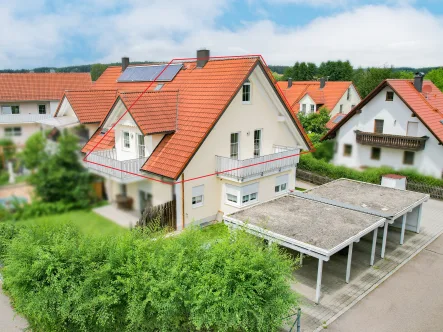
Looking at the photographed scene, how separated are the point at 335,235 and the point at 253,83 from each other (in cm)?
661

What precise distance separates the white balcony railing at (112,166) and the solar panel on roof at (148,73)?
905 cm

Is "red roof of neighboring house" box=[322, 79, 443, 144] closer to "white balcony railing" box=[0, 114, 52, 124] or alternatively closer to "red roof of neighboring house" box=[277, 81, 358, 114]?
"red roof of neighboring house" box=[277, 81, 358, 114]

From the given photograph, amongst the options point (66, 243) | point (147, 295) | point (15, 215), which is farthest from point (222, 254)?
point (15, 215)

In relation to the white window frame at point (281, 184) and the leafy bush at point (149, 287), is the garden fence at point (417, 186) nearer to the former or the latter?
the white window frame at point (281, 184)

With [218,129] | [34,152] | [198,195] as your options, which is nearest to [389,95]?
[218,129]

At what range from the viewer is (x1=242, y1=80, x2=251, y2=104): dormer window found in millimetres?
13262

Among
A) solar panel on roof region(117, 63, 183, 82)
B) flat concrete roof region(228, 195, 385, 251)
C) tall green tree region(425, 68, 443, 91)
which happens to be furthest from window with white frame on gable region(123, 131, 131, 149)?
tall green tree region(425, 68, 443, 91)

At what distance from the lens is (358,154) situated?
21328 millimetres

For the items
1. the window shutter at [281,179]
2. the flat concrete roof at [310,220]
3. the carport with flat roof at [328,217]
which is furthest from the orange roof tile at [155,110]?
the window shutter at [281,179]

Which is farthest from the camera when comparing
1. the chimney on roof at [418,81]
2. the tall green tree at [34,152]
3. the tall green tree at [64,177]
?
the chimney on roof at [418,81]

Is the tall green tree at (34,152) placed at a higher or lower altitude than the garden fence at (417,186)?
higher

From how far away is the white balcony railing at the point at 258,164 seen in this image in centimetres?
1299

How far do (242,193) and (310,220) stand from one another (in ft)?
10.8

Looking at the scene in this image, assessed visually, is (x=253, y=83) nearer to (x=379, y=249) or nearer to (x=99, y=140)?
(x=379, y=249)
